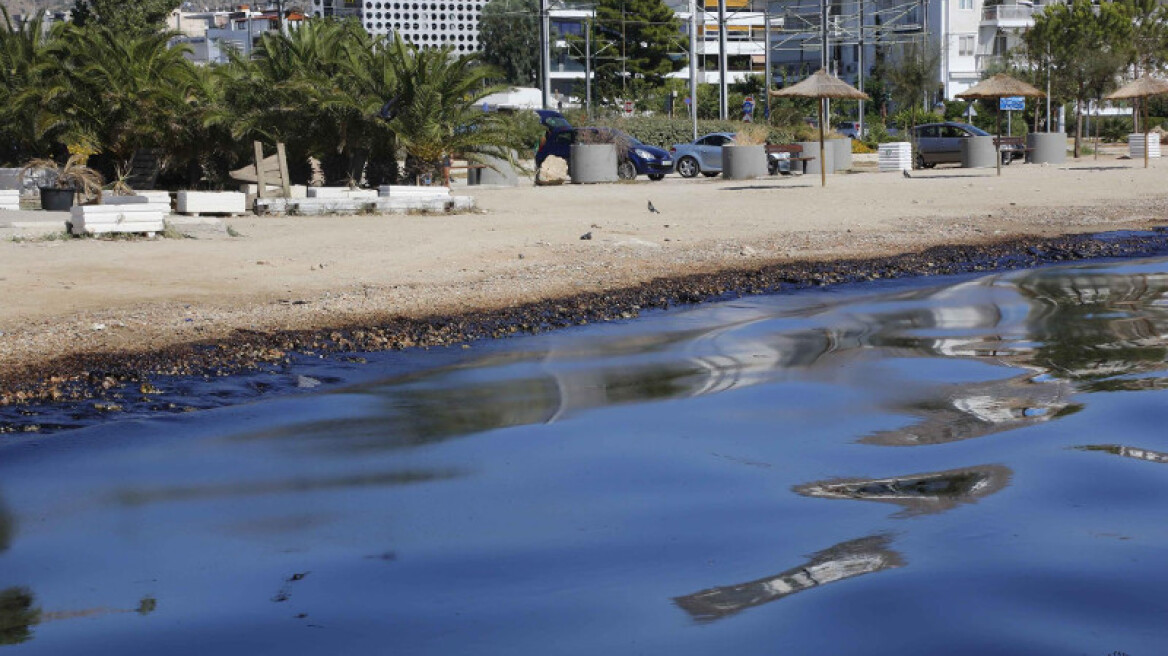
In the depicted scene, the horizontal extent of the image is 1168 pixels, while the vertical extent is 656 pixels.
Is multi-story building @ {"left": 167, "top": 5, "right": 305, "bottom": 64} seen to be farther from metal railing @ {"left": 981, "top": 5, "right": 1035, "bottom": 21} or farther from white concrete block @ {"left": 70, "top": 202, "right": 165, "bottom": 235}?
white concrete block @ {"left": 70, "top": 202, "right": 165, "bottom": 235}

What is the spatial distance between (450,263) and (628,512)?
32.5ft

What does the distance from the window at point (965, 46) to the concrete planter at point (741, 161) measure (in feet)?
194

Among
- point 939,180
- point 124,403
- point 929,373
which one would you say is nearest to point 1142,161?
point 939,180

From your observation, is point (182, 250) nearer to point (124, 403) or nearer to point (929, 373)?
point (124, 403)

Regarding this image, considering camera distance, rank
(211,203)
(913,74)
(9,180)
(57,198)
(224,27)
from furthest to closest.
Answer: (224,27)
(913,74)
(9,180)
(57,198)
(211,203)

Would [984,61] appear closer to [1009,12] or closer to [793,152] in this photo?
[1009,12]

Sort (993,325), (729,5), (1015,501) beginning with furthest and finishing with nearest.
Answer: (729,5) → (993,325) → (1015,501)

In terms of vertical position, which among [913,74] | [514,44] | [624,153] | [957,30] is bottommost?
[624,153]

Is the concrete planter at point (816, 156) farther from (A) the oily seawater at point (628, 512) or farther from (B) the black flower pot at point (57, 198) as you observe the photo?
(A) the oily seawater at point (628, 512)

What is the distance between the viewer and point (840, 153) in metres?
40.5

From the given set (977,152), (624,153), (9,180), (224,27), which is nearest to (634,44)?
(977,152)

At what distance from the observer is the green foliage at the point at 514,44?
106463 millimetres

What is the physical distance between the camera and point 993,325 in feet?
39.9

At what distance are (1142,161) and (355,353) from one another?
1299 inches
